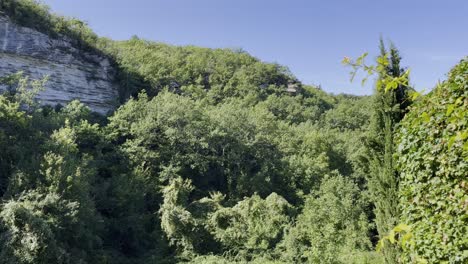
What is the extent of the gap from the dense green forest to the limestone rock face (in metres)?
1.06

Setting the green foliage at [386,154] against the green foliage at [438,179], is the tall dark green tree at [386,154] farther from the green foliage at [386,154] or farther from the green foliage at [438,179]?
the green foliage at [438,179]

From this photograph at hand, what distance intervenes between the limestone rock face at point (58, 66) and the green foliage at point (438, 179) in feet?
79.7

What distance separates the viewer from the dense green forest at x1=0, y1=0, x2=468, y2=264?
12.9ft

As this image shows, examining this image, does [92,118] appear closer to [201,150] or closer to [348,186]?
[201,150]

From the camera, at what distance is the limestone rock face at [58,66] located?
2502cm

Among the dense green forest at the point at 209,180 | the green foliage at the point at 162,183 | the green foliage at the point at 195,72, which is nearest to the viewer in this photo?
the dense green forest at the point at 209,180

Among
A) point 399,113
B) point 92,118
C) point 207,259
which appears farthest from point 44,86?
point 399,113

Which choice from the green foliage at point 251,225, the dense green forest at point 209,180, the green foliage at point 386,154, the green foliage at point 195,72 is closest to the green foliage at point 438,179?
the dense green forest at point 209,180

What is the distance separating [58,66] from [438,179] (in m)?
27.6

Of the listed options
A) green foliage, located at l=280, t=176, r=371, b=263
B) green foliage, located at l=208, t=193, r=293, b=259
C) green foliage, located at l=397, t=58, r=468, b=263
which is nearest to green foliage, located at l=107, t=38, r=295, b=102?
green foliage, located at l=208, t=193, r=293, b=259

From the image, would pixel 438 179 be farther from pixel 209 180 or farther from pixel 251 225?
pixel 209 180

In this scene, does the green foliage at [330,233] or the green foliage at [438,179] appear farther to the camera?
the green foliage at [330,233]

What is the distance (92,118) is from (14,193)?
37.3ft

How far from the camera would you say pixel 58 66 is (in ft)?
88.5
